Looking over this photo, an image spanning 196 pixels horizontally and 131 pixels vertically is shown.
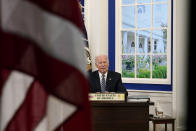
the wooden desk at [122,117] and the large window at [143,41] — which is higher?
the large window at [143,41]

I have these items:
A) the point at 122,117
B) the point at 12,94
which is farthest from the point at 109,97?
the point at 12,94

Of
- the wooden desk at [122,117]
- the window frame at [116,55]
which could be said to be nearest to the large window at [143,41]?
the window frame at [116,55]

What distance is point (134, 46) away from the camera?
18.9 ft

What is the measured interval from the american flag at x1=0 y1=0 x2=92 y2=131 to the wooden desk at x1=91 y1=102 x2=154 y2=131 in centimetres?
258

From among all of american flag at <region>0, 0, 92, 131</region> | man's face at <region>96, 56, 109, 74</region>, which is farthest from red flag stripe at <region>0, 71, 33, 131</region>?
man's face at <region>96, 56, 109, 74</region>

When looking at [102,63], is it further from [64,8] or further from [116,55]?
[64,8]

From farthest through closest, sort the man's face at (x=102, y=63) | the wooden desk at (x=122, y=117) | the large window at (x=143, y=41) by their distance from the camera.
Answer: the large window at (x=143, y=41) → the man's face at (x=102, y=63) → the wooden desk at (x=122, y=117)

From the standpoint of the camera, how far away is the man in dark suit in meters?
4.10

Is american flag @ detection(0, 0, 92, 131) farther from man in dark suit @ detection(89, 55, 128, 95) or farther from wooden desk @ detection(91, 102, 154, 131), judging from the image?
man in dark suit @ detection(89, 55, 128, 95)

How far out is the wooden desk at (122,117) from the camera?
328cm

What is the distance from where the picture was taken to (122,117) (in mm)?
3291

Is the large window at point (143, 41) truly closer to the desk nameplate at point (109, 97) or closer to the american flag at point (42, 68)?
the desk nameplate at point (109, 97)

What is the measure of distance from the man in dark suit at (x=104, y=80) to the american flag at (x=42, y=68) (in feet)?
11.0

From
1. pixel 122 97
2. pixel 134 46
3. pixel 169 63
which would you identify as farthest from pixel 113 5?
pixel 122 97
